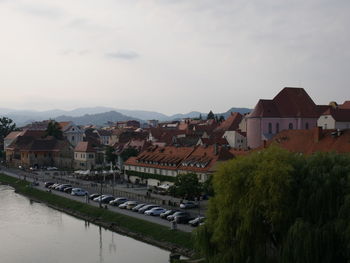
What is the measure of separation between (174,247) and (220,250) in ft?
30.7

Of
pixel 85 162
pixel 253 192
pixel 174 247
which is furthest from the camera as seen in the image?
pixel 85 162

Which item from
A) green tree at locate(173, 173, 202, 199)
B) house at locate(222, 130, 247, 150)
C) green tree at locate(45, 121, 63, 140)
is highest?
green tree at locate(45, 121, 63, 140)

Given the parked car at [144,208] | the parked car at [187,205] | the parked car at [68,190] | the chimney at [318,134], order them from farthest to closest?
the parked car at [68,190] < the chimney at [318,134] < the parked car at [187,205] < the parked car at [144,208]

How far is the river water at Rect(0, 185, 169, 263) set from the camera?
32.2 meters

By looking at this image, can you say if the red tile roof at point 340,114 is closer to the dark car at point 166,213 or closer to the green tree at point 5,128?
the dark car at point 166,213

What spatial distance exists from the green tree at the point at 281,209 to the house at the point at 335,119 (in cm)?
4263

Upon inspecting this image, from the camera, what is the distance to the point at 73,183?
6281 centimetres

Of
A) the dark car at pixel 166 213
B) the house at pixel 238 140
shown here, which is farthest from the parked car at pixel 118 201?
the house at pixel 238 140

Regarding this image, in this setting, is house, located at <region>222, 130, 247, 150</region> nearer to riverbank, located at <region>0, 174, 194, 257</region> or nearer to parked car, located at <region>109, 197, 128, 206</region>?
riverbank, located at <region>0, 174, 194, 257</region>

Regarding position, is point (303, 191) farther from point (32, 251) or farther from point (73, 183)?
point (73, 183)

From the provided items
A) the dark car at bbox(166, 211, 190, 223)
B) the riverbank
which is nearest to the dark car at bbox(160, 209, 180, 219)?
the dark car at bbox(166, 211, 190, 223)

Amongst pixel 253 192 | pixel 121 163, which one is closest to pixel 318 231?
pixel 253 192

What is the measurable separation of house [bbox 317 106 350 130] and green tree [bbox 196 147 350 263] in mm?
42635

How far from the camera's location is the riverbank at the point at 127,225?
32.8 meters
